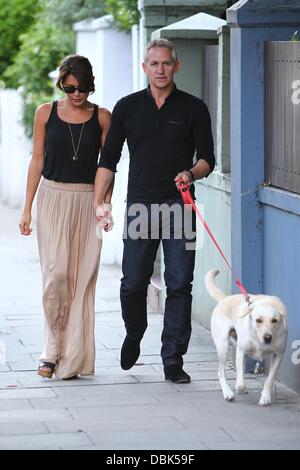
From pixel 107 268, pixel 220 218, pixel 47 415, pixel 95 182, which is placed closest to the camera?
pixel 47 415

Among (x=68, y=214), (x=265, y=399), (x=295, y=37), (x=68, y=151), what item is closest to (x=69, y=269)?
(x=68, y=214)

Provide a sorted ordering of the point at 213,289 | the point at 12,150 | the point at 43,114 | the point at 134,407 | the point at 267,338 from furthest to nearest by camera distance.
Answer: the point at 12,150
the point at 43,114
the point at 213,289
the point at 134,407
the point at 267,338

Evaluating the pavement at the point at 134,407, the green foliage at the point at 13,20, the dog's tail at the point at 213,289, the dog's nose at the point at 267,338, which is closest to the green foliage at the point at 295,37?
the dog's tail at the point at 213,289

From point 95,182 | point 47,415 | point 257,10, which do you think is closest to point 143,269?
point 95,182

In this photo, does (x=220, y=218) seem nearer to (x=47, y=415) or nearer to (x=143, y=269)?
(x=143, y=269)

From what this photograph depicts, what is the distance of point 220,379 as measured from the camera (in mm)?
7348

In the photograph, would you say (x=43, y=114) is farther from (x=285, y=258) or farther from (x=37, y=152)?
(x=285, y=258)

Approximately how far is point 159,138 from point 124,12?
7.31m

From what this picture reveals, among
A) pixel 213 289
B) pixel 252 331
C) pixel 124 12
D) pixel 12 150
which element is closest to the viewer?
pixel 252 331

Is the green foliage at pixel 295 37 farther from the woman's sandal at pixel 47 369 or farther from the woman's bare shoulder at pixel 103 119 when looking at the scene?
the woman's sandal at pixel 47 369

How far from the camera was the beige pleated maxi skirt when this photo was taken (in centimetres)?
784

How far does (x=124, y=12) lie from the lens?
14.7m

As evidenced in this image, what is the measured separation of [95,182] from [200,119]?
0.78 metres

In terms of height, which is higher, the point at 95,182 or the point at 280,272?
the point at 95,182
